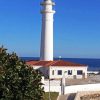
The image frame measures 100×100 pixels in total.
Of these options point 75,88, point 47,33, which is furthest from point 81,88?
point 47,33

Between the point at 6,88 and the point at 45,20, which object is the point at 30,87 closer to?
the point at 6,88

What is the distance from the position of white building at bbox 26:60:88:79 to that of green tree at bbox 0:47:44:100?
74.6ft

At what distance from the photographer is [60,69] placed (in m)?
55.3

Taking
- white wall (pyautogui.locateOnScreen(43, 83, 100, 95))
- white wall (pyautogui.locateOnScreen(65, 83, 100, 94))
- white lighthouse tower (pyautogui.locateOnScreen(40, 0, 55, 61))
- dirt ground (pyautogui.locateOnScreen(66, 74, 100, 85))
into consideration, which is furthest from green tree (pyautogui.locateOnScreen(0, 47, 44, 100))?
white lighthouse tower (pyautogui.locateOnScreen(40, 0, 55, 61))

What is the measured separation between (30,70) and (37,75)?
24.6 inches

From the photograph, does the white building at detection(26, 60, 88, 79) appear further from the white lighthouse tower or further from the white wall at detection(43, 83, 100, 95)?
the white wall at detection(43, 83, 100, 95)

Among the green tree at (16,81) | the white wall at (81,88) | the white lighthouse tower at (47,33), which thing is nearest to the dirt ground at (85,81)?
the white wall at (81,88)

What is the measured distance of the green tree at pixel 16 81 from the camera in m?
30.5

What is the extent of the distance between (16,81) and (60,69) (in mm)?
24726

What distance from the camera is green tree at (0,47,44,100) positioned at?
30.5 metres

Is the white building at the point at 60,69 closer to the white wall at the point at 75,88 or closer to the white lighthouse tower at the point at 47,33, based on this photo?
the white lighthouse tower at the point at 47,33

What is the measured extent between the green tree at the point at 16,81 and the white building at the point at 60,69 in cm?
2272

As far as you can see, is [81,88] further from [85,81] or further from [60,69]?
[60,69]

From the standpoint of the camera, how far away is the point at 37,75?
3216 centimetres
